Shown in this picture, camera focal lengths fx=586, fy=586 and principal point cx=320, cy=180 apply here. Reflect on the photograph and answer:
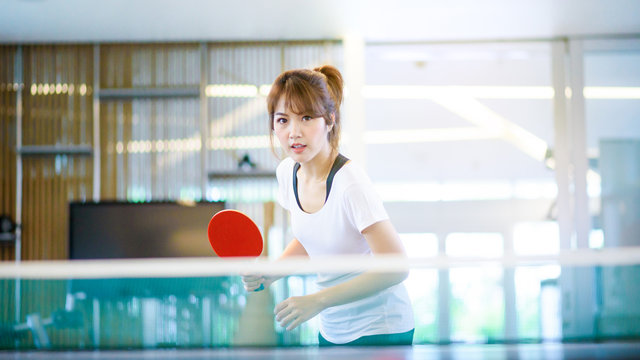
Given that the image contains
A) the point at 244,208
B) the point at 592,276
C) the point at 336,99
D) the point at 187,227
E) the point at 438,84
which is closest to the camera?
the point at 592,276

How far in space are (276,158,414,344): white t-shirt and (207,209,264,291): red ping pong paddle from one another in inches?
4.1

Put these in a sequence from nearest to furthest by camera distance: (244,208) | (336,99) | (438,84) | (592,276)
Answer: (592,276), (336,99), (244,208), (438,84)

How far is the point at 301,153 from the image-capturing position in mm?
1301

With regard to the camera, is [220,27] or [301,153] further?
[220,27]

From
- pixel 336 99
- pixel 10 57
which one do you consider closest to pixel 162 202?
pixel 10 57

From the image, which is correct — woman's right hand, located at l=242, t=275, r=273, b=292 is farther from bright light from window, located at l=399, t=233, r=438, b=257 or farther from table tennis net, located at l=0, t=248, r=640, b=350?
bright light from window, located at l=399, t=233, r=438, b=257

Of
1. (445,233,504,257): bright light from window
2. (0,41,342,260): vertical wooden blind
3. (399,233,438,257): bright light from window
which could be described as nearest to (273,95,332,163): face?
(0,41,342,260): vertical wooden blind

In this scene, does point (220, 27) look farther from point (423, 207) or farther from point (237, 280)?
point (237, 280)

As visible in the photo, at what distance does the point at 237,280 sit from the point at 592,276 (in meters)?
0.51

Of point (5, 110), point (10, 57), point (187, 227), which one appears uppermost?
point (10, 57)

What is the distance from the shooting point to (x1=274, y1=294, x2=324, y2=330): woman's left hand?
34.6 inches

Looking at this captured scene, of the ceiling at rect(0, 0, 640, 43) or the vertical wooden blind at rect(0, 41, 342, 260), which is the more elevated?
the ceiling at rect(0, 0, 640, 43)

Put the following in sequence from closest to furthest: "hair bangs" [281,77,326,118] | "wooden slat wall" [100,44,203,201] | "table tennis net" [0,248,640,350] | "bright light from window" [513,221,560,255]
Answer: "table tennis net" [0,248,640,350] → "hair bangs" [281,77,326,118] → "wooden slat wall" [100,44,203,201] → "bright light from window" [513,221,560,255]

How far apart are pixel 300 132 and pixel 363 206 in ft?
0.74
